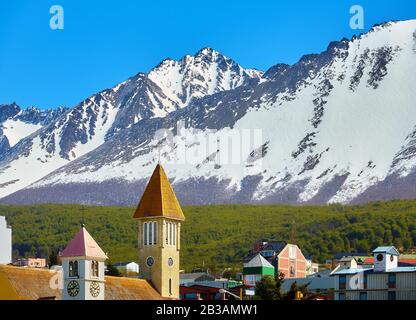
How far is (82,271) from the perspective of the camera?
55.1 metres

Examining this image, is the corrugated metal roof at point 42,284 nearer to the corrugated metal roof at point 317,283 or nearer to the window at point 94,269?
the window at point 94,269

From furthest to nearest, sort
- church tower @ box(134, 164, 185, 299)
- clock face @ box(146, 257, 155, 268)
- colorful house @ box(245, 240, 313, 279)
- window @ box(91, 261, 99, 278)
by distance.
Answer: colorful house @ box(245, 240, 313, 279), clock face @ box(146, 257, 155, 268), church tower @ box(134, 164, 185, 299), window @ box(91, 261, 99, 278)

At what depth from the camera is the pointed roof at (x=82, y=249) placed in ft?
184

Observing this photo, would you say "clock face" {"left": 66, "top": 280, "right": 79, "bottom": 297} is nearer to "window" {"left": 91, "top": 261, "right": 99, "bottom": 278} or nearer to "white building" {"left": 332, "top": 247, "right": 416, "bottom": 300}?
"window" {"left": 91, "top": 261, "right": 99, "bottom": 278}

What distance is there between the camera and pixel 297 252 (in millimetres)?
157500

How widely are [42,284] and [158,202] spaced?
16.1 meters

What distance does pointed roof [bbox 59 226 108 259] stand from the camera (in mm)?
55938

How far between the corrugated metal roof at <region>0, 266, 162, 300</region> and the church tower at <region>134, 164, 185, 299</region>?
4988mm

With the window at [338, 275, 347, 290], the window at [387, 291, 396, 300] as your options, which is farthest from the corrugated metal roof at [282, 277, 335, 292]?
the window at [387, 291, 396, 300]

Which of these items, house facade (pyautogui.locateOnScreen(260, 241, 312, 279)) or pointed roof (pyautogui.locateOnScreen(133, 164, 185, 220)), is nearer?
pointed roof (pyautogui.locateOnScreen(133, 164, 185, 220))

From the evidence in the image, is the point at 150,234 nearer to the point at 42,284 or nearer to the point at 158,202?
the point at 158,202

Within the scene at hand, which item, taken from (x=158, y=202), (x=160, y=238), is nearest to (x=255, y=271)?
(x=158, y=202)

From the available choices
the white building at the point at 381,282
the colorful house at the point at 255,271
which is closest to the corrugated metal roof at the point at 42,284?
the white building at the point at 381,282
